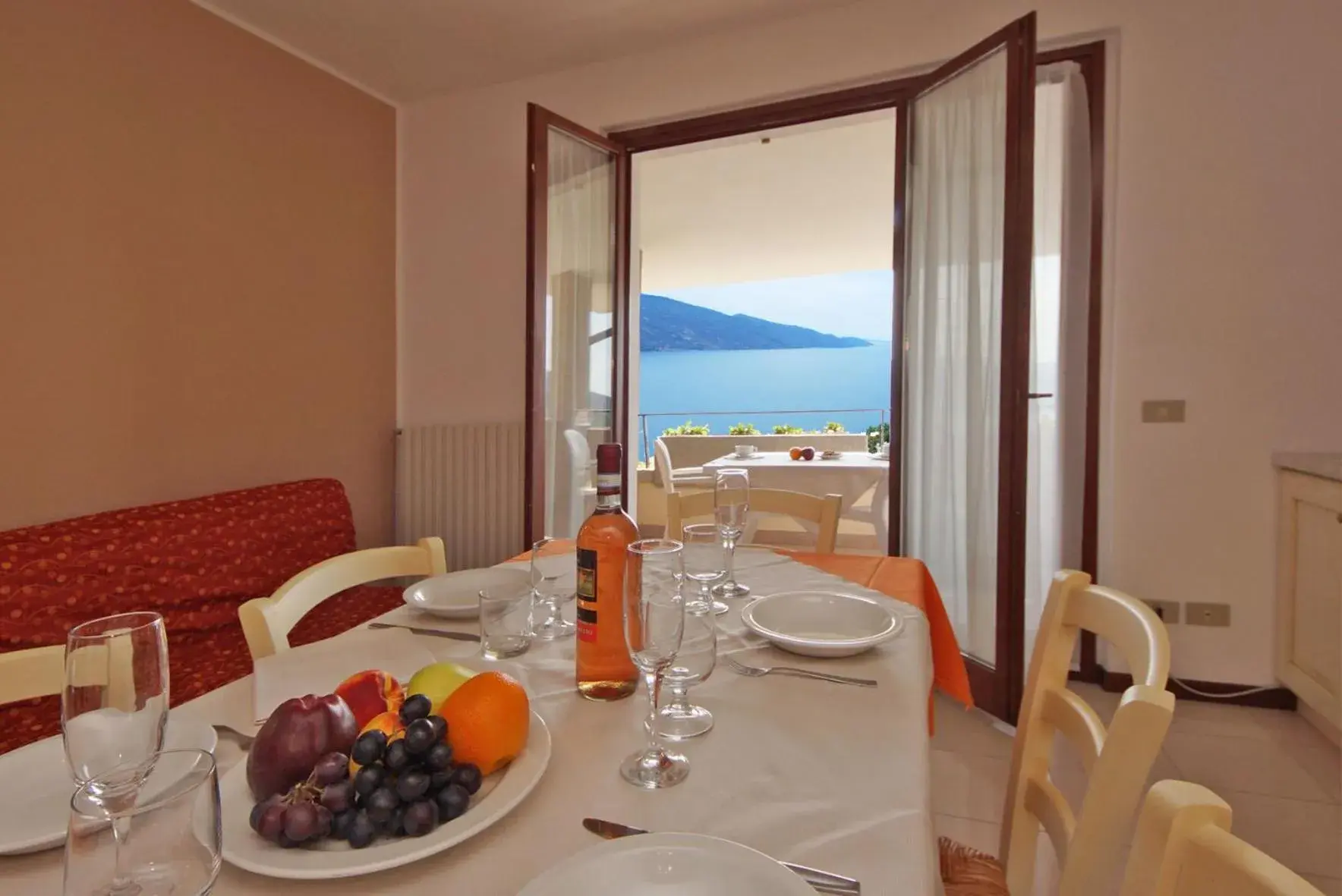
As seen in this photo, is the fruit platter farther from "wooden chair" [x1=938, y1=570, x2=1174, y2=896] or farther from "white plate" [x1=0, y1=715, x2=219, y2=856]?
"wooden chair" [x1=938, y1=570, x2=1174, y2=896]

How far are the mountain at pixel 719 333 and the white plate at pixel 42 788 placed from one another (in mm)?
14919

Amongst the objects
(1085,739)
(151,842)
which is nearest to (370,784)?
(151,842)

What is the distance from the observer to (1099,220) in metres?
2.63

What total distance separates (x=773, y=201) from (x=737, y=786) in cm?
513

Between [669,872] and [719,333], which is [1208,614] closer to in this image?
[669,872]

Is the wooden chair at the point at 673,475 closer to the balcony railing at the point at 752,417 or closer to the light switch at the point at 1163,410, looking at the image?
the balcony railing at the point at 752,417

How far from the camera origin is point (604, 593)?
876mm

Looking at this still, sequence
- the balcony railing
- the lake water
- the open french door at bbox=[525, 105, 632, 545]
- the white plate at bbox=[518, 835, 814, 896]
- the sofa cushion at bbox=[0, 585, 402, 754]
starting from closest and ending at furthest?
1. the white plate at bbox=[518, 835, 814, 896]
2. the sofa cushion at bbox=[0, 585, 402, 754]
3. the open french door at bbox=[525, 105, 632, 545]
4. the balcony railing
5. the lake water

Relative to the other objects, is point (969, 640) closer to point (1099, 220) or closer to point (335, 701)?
point (1099, 220)

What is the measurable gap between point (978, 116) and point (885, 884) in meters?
2.67

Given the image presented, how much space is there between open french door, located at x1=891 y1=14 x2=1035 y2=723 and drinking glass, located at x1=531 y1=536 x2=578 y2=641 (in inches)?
67.7

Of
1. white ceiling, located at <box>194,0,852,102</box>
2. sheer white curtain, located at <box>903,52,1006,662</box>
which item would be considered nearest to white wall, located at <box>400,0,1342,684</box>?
sheer white curtain, located at <box>903,52,1006,662</box>

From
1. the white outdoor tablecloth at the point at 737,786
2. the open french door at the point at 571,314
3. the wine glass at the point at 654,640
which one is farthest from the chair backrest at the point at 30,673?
the open french door at the point at 571,314

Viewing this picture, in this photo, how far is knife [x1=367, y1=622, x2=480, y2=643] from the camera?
114 centimetres
